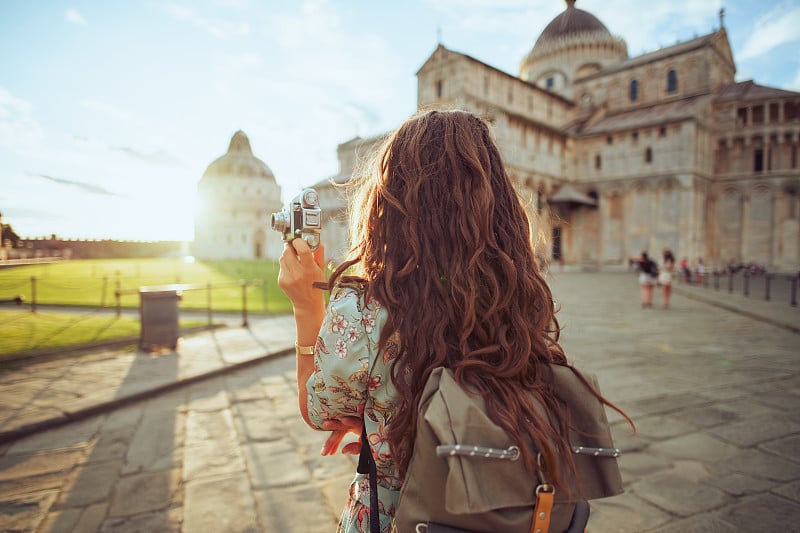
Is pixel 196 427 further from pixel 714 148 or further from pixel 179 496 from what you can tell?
pixel 714 148

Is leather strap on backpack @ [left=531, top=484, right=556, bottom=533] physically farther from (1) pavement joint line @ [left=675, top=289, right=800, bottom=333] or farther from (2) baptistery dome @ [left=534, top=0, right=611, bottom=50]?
(2) baptistery dome @ [left=534, top=0, right=611, bottom=50]

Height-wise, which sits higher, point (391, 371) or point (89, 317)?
point (391, 371)

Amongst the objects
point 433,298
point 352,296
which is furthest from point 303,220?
point 433,298

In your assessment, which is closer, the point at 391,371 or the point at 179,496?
the point at 391,371

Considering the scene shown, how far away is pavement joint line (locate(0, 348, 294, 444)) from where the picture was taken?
369 cm

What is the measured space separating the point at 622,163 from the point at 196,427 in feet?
127

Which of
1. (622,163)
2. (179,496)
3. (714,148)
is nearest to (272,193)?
(622,163)

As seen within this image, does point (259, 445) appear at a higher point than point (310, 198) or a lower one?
lower

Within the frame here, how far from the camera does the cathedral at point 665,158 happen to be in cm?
3368

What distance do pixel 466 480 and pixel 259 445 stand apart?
3108 mm

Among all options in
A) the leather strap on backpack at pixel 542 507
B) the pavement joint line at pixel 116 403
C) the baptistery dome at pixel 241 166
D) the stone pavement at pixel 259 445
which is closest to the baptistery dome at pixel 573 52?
the baptistery dome at pixel 241 166

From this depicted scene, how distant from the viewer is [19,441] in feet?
11.9

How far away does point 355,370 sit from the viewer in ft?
3.72

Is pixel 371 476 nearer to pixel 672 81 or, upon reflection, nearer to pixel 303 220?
pixel 303 220
